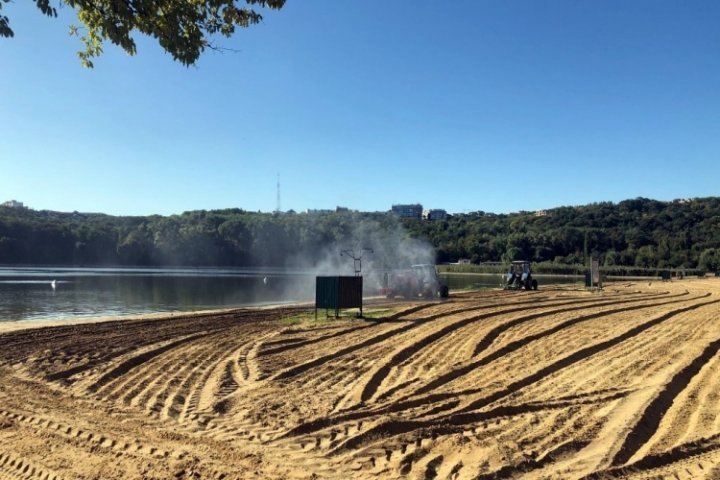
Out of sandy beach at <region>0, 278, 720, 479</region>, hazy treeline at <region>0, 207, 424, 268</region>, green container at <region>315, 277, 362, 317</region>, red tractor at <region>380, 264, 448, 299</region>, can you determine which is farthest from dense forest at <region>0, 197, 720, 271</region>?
sandy beach at <region>0, 278, 720, 479</region>

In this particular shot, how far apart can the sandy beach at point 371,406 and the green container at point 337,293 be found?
15.7 ft

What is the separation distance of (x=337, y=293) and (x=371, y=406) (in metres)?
11.7

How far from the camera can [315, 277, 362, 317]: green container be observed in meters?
19.1

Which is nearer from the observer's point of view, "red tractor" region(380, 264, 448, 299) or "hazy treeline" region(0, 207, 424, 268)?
"red tractor" region(380, 264, 448, 299)

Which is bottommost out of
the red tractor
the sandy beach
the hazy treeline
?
the sandy beach

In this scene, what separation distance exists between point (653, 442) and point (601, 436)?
1.61 feet

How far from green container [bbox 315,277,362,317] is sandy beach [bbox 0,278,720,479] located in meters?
4.78

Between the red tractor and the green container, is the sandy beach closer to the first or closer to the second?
the green container

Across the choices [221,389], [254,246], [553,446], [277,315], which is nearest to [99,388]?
[221,389]

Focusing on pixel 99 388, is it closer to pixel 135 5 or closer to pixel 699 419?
pixel 135 5

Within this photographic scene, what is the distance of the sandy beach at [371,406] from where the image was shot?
540 centimetres

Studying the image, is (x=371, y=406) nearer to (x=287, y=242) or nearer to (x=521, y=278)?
(x=521, y=278)

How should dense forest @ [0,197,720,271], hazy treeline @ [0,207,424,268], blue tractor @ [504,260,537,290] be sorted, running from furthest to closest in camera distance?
hazy treeline @ [0,207,424,268]
dense forest @ [0,197,720,271]
blue tractor @ [504,260,537,290]

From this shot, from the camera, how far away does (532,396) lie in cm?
776
